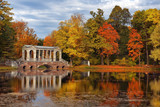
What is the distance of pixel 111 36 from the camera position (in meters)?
63.7

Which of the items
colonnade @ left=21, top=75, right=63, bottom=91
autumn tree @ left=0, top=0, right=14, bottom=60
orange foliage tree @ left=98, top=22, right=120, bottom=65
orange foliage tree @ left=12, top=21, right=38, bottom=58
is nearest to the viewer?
colonnade @ left=21, top=75, right=63, bottom=91

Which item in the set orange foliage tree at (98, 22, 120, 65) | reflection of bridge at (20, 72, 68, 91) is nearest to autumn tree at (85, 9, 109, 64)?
orange foliage tree at (98, 22, 120, 65)

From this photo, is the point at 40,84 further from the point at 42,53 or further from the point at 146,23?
the point at 146,23

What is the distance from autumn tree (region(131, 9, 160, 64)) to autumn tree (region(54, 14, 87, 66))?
17901mm

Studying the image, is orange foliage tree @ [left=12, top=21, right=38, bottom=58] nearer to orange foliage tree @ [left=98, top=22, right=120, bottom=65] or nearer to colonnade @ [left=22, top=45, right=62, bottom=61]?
colonnade @ [left=22, top=45, right=62, bottom=61]

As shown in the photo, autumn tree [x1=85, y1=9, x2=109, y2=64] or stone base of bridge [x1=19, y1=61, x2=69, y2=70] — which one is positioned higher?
autumn tree [x1=85, y1=9, x2=109, y2=64]

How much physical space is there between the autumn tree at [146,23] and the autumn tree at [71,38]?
705 inches

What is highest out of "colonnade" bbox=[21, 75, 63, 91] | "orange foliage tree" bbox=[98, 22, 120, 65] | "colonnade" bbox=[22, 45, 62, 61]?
"orange foliage tree" bbox=[98, 22, 120, 65]

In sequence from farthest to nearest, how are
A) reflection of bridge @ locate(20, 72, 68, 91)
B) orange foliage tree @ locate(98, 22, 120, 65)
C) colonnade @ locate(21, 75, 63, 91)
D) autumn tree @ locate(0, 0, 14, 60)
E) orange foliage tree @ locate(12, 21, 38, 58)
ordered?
orange foliage tree @ locate(12, 21, 38, 58) < orange foliage tree @ locate(98, 22, 120, 65) < autumn tree @ locate(0, 0, 14, 60) < colonnade @ locate(21, 75, 63, 91) < reflection of bridge @ locate(20, 72, 68, 91)

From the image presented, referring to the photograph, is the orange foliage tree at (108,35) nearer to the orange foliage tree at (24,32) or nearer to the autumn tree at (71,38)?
the autumn tree at (71,38)

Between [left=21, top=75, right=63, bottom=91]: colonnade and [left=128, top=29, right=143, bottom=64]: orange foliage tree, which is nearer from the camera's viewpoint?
[left=21, top=75, right=63, bottom=91]: colonnade

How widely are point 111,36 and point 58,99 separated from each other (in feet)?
161

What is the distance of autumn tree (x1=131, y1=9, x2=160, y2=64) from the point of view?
5966 cm

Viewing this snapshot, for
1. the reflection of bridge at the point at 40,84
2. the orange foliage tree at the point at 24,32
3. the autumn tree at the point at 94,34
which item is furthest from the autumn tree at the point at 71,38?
the reflection of bridge at the point at 40,84
